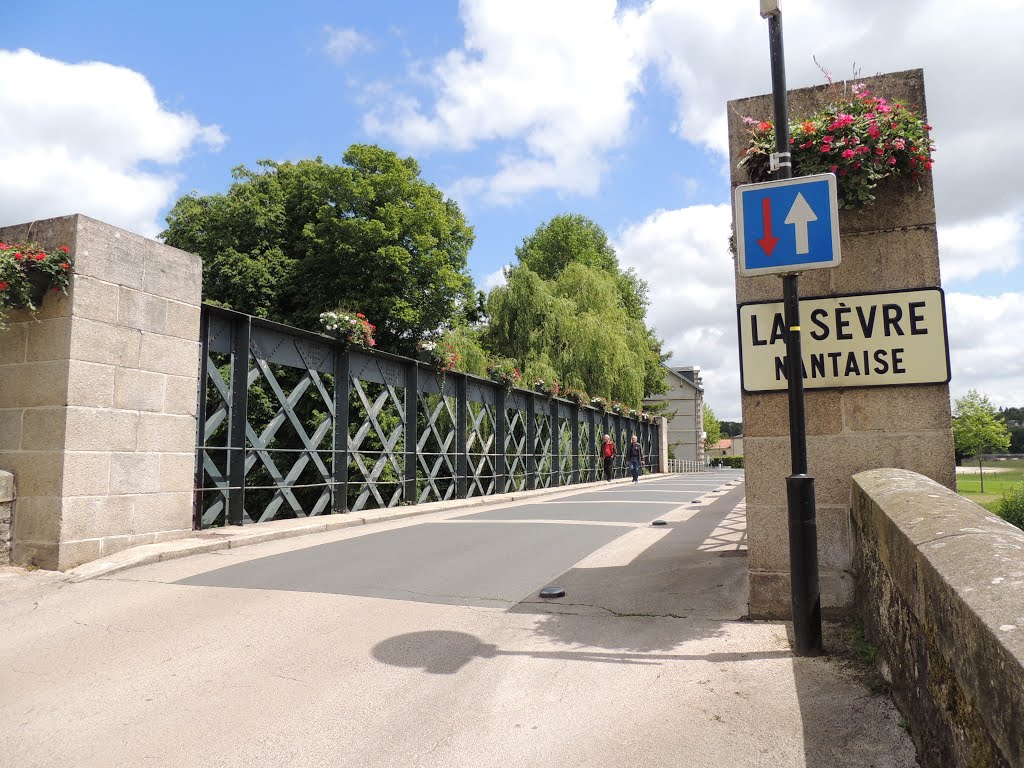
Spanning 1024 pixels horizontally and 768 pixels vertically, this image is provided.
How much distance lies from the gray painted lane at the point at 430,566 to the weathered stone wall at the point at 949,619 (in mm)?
3088

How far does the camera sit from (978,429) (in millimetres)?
41031

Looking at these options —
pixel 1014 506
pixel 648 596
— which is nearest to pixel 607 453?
pixel 1014 506

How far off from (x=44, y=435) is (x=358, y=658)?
14.3ft

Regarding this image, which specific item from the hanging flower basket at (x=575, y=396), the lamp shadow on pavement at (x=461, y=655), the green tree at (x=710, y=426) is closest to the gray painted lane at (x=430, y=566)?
the lamp shadow on pavement at (x=461, y=655)

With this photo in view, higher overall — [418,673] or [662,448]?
[662,448]

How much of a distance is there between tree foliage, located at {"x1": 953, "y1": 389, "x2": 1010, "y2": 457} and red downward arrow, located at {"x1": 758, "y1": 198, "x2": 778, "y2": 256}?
42.2 metres

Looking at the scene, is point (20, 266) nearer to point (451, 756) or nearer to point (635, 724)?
point (451, 756)

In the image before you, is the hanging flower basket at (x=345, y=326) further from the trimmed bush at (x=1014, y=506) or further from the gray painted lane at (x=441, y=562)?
the trimmed bush at (x=1014, y=506)

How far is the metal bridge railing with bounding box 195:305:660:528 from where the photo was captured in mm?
10188

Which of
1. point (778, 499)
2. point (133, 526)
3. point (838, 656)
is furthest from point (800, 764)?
point (133, 526)

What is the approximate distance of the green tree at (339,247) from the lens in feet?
90.0

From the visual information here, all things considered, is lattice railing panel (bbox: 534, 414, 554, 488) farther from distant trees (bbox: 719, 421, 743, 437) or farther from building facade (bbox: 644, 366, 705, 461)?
distant trees (bbox: 719, 421, 743, 437)

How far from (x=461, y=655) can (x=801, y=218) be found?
3.26 metres

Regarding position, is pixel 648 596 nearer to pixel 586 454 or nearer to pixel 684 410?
pixel 586 454
